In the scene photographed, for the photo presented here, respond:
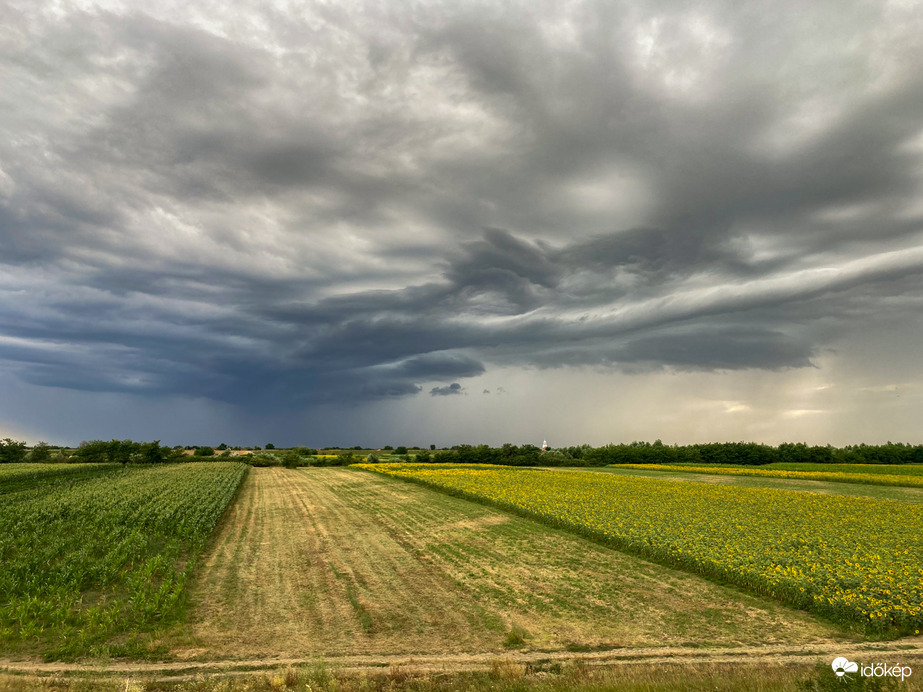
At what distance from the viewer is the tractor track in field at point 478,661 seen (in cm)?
1144

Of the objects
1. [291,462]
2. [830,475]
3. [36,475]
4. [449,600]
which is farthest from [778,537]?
[291,462]

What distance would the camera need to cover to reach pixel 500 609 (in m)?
15.2

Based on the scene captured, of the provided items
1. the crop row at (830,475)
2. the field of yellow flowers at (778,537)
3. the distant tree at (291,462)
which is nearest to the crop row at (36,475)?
the distant tree at (291,462)

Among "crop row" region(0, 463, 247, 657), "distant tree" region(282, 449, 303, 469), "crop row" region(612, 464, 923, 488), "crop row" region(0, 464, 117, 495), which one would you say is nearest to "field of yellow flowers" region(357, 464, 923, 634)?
"crop row" region(0, 463, 247, 657)

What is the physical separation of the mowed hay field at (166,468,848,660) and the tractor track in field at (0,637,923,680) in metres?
0.37

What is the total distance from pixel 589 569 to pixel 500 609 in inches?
238

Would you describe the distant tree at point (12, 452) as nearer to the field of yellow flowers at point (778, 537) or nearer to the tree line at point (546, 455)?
the tree line at point (546, 455)

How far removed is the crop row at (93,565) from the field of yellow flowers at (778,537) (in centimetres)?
1990

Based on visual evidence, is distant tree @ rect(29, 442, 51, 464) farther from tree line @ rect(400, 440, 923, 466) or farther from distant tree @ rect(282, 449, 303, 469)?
tree line @ rect(400, 440, 923, 466)

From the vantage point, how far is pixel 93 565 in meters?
18.9

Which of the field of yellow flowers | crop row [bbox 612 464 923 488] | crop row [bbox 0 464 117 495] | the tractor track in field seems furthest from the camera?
crop row [bbox 612 464 923 488]

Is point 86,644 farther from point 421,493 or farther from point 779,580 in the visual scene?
point 421,493

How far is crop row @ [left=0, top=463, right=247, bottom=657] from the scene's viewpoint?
13758 mm

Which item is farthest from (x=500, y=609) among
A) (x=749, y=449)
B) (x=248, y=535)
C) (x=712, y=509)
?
(x=749, y=449)
